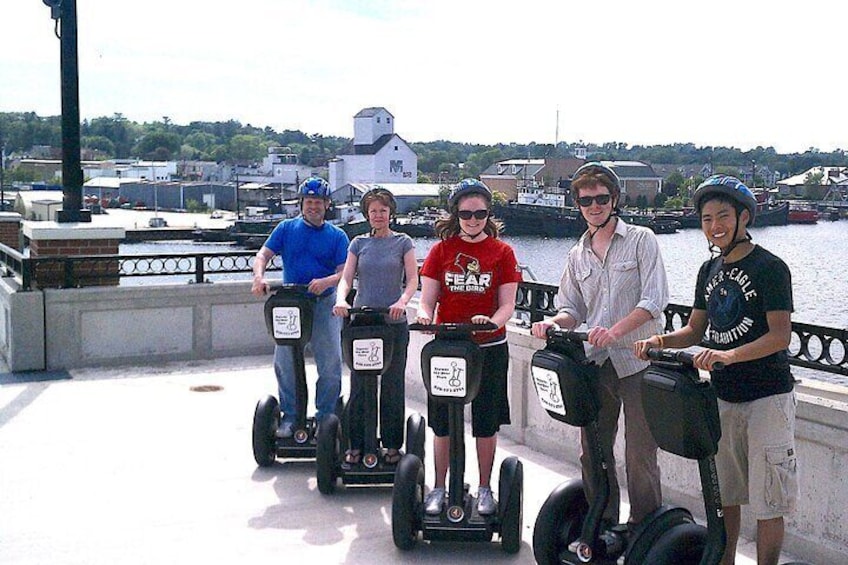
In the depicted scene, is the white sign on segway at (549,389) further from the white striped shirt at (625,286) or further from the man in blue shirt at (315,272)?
the man in blue shirt at (315,272)

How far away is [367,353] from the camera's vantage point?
5.23 metres

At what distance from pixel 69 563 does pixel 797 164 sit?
2401 inches

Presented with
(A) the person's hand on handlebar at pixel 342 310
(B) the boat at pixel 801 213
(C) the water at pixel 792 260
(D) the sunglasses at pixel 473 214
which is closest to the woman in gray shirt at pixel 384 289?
(A) the person's hand on handlebar at pixel 342 310

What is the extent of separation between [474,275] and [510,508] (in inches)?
44.4

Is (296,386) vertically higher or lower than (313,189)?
lower

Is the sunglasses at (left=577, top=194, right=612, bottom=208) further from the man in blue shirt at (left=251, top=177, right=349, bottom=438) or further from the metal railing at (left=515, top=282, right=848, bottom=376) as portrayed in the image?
the man in blue shirt at (left=251, top=177, right=349, bottom=438)

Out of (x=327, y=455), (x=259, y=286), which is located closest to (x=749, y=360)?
(x=327, y=455)

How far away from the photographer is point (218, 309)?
977 cm

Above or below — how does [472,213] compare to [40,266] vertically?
above

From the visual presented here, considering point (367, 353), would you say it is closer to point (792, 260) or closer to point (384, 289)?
point (384, 289)

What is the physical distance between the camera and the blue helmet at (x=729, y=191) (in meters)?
3.65

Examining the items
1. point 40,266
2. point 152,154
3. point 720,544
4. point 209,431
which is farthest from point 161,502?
point 152,154

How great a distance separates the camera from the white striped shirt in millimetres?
4109

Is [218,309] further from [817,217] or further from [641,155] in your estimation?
[641,155]
